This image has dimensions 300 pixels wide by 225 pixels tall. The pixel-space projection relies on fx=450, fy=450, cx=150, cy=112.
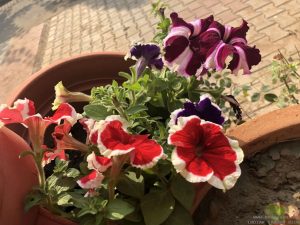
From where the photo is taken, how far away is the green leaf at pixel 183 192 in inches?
Answer: 53.2

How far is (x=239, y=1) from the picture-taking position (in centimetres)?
377

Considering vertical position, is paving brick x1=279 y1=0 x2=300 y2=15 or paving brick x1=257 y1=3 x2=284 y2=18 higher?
paving brick x1=279 y1=0 x2=300 y2=15

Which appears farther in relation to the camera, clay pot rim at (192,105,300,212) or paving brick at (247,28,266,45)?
paving brick at (247,28,266,45)

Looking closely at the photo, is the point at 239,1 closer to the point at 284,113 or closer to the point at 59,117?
the point at 284,113

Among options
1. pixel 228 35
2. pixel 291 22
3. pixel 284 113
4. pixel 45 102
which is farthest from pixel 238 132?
pixel 291 22

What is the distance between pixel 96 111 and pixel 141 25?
2.80 meters

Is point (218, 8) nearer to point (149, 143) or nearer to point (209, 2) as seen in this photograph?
point (209, 2)

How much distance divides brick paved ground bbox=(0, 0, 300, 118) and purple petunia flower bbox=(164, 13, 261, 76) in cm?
118

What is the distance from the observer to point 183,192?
53.8 inches

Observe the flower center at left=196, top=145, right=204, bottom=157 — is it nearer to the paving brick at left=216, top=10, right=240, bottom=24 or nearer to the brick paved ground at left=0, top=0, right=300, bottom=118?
the brick paved ground at left=0, top=0, right=300, bottom=118

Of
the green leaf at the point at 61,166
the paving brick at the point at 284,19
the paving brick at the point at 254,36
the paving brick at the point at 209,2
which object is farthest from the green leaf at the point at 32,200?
the paving brick at the point at 209,2

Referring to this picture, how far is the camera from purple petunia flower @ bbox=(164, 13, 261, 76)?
1.47 m

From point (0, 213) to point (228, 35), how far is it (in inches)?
36.2

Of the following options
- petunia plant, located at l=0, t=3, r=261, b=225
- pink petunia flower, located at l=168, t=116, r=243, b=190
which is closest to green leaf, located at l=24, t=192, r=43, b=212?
petunia plant, located at l=0, t=3, r=261, b=225
